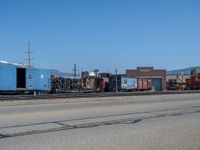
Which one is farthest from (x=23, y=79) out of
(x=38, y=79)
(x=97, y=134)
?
(x=97, y=134)

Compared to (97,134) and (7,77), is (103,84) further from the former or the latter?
(97,134)

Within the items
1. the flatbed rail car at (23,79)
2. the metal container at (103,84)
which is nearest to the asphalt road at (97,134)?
the flatbed rail car at (23,79)

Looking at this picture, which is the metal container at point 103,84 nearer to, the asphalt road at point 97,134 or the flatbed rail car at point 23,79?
the flatbed rail car at point 23,79

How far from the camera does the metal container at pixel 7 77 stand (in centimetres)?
4094

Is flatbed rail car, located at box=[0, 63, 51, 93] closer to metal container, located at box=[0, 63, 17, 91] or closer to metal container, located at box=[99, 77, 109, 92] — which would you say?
metal container, located at box=[0, 63, 17, 91]

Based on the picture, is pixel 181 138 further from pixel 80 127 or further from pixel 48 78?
pixel 48 78

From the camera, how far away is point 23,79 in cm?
4475

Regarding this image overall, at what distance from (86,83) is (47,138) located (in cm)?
5129

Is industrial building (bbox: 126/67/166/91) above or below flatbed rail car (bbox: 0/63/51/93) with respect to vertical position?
above

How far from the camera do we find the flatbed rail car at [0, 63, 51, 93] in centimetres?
4134

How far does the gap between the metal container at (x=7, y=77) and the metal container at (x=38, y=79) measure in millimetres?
2561

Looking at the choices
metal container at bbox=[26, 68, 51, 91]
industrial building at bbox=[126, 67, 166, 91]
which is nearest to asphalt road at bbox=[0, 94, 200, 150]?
metal container at bbox=[26, 68, 51, 91]

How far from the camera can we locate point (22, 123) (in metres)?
13.8

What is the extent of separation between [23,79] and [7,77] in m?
3.44
